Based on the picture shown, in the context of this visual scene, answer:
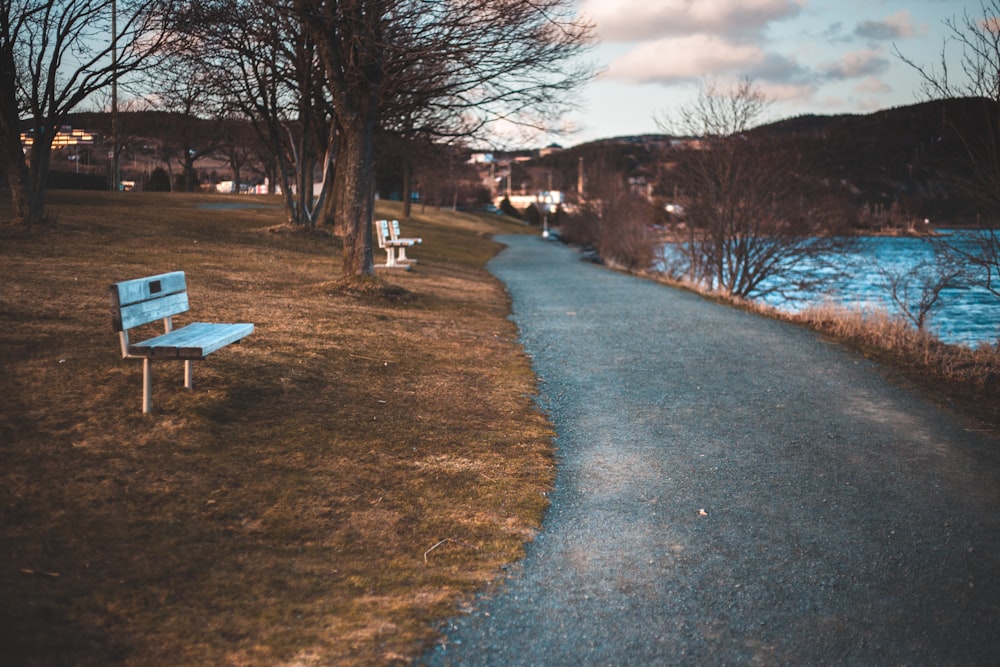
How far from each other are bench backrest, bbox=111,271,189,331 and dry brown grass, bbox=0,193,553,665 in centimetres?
63

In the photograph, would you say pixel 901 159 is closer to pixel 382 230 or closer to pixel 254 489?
pixel 382 230

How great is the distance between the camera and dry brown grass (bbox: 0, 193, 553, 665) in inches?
147

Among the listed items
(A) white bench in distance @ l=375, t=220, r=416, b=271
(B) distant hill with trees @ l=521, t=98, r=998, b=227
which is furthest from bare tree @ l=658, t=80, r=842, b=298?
(A) white bench in distance @ l=375, t=220, r=416, b=271

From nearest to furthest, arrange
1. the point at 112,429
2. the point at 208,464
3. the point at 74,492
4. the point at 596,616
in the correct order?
the point at 596,616, the point at 74,492, the point at 208,464, the point at 112,429

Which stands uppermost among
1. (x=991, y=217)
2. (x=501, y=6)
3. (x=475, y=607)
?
(x=501, y=6)

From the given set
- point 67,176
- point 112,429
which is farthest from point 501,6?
point 67,176

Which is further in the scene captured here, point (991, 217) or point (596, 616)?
point (991, 217)

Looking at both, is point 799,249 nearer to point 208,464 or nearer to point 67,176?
point 208,464

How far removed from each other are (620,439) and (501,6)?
31.4 feet

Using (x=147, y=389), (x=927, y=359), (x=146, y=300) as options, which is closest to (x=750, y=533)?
(x=147, y=389)

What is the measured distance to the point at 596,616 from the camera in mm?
3928

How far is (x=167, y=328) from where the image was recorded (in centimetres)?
752

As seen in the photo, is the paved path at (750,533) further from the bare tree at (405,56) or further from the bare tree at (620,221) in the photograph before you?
the bare tree at (620,221)

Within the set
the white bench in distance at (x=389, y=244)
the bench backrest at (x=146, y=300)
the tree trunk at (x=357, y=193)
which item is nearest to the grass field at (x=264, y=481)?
the bench backrest at (x=146, y=300)
